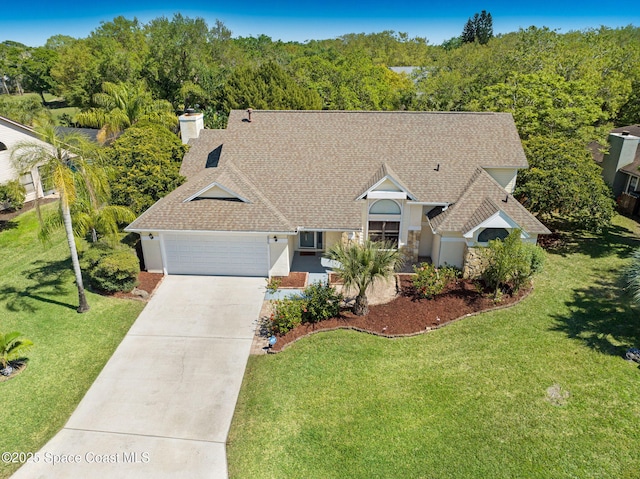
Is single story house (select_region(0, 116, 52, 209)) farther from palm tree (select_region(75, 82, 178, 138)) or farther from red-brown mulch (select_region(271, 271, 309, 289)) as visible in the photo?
red-brown mulch (select_region(271, 271, 309, 289))

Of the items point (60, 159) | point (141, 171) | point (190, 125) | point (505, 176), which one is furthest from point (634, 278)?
point (190, 125)

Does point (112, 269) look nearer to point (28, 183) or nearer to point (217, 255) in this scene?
point (217, 255)

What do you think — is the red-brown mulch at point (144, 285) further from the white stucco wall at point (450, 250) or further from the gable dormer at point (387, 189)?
the white stucco wall at point (450, 250)

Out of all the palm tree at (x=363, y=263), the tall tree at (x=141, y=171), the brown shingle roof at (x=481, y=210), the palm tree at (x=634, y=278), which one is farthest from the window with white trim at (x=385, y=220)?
the tall tree at (x=141, y=171)

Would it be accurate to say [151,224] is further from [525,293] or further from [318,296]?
[525,293]

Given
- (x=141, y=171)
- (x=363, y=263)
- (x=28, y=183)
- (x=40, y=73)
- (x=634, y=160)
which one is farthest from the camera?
(x=40, y=73)
